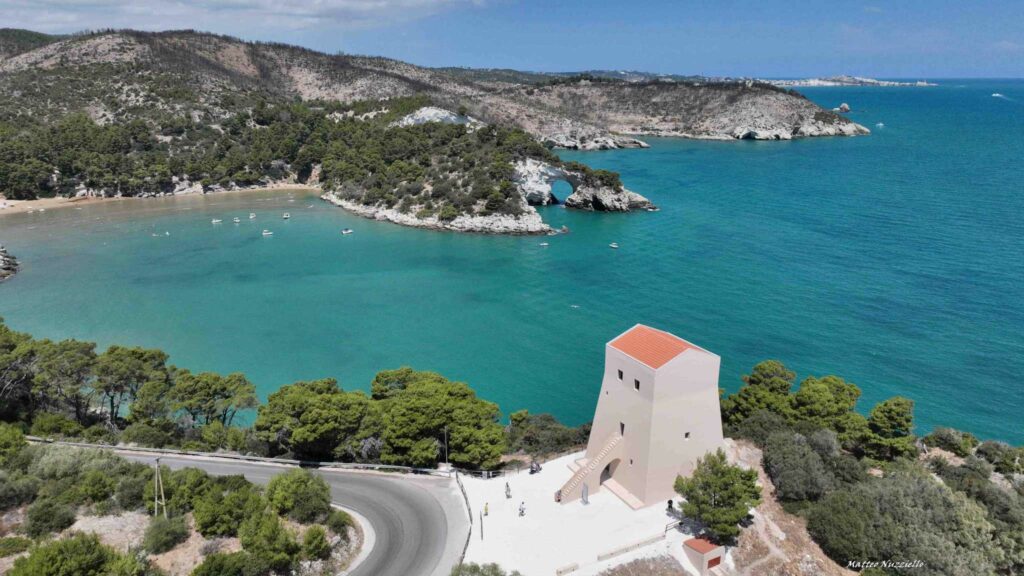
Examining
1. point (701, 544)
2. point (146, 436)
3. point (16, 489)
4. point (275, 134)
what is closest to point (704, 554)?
point (701, 544)

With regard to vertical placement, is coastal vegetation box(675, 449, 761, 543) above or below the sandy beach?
below

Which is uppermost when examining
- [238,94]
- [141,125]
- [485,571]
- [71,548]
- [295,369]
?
[238,94]

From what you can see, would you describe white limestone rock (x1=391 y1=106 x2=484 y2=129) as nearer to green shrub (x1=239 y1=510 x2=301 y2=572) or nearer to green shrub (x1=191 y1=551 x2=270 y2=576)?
green shrub (x1=239 y1=510 x2=301 y2=572)

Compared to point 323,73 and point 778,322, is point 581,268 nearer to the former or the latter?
point 778,322

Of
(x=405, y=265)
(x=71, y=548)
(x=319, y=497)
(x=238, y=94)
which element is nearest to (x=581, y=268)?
(x=405, y=265)

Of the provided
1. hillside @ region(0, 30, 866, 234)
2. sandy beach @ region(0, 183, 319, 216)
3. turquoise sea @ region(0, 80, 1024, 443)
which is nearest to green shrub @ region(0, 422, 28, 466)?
turquoise sea @ region(0, 80, 1024, 443)

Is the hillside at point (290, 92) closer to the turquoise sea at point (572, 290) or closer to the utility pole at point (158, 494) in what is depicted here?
the turquoise sea at point (572, 290)

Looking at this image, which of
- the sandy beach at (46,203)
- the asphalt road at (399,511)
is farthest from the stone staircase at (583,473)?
the sandy beach at (46,203)
